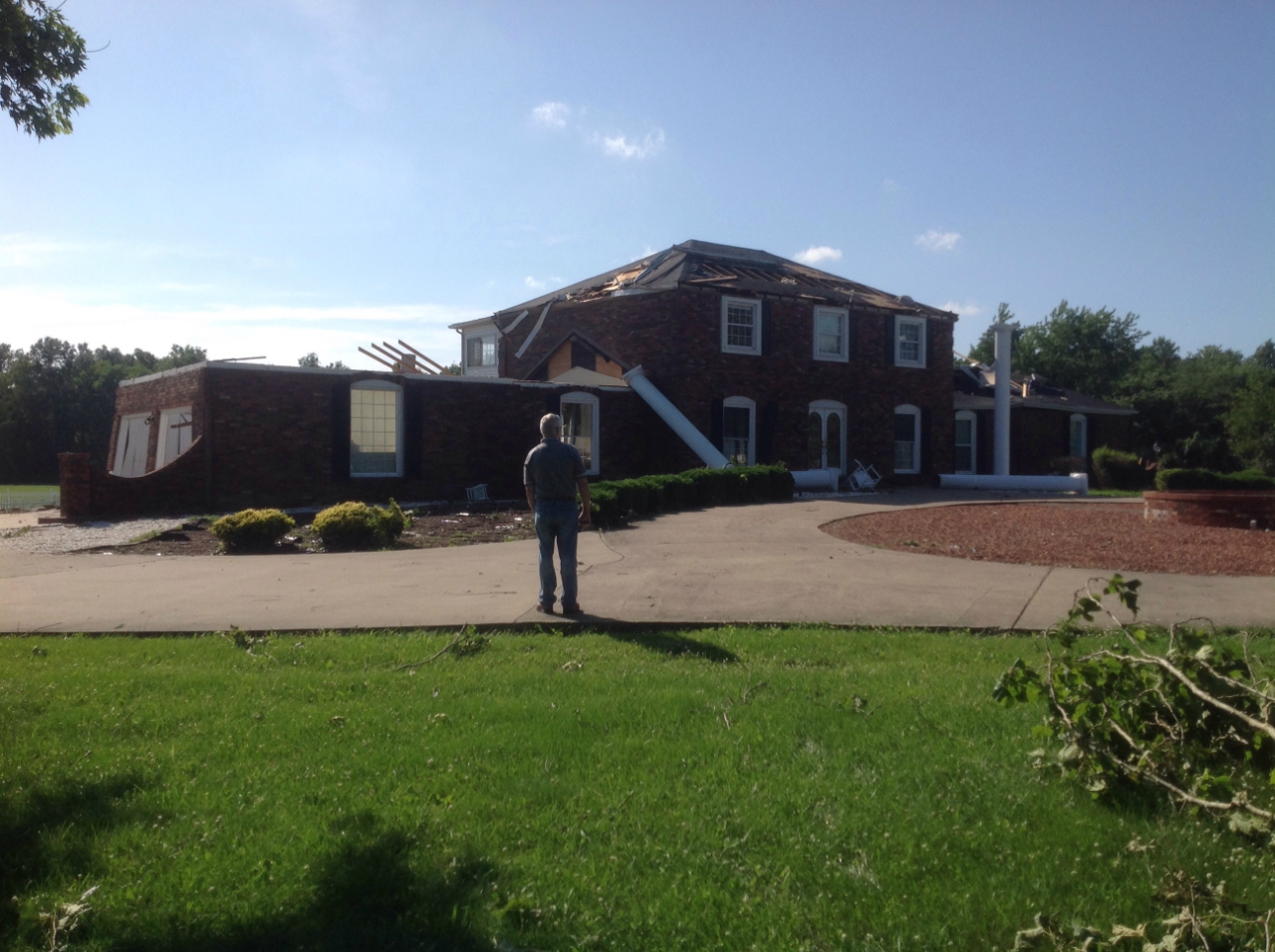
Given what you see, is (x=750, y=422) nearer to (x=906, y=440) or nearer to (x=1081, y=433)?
(x=906, y=440)

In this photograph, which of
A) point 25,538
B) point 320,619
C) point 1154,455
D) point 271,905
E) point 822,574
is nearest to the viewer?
point 271,905

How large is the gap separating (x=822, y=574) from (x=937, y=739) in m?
5.76

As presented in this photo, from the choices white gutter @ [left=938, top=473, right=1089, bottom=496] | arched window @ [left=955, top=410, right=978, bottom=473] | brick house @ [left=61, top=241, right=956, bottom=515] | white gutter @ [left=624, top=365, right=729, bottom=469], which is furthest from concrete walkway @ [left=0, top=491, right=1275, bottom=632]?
arched window @ [left=955, top=410, right=978, bottom=473]

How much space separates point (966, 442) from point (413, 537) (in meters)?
24.1

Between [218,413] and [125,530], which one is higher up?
[218,413]

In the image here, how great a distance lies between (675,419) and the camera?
25.5 metres

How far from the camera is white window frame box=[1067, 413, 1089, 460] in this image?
1468 inches

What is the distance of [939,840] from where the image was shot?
398 cm

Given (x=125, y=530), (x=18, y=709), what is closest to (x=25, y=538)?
(x=125, y=530)

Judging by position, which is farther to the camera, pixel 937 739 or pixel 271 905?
pixel 937 739

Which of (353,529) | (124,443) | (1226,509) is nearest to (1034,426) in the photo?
(1226,509)

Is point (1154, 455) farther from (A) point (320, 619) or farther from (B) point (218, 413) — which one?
(A) point (320, 619)

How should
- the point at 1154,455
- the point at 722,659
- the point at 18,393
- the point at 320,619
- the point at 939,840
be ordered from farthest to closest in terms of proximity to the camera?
1. the point at 18,393
2. the point at 1154,455
3. the point at 320,619
4. the point at 722,659
5. the point at 939,840

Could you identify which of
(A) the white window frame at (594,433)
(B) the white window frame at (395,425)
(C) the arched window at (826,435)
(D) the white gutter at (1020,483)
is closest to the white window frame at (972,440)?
(D) the white gutter at (1020,483)
